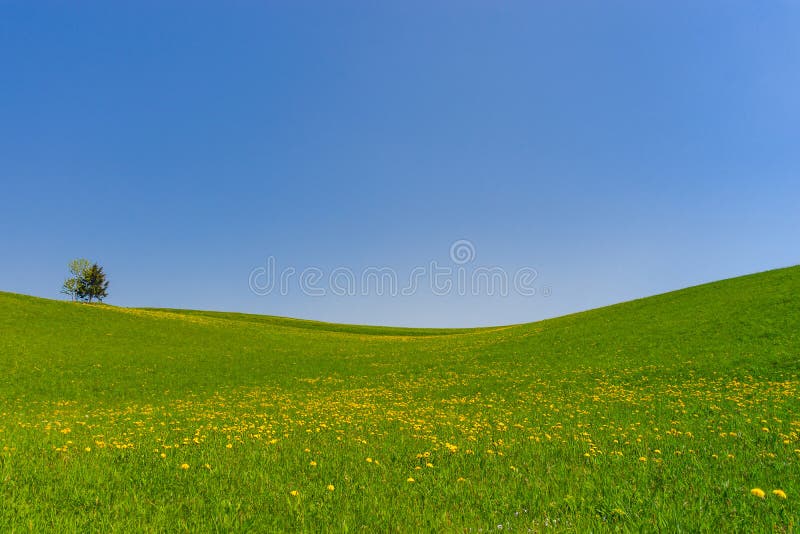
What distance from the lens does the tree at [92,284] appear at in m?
101

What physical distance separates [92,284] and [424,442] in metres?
122

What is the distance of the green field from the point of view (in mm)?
5367

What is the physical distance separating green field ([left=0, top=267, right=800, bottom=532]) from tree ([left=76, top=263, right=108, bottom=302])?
88.2m

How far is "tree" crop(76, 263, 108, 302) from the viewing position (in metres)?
101

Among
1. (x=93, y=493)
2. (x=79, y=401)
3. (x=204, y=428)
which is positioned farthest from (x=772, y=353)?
(x=79, y=401)

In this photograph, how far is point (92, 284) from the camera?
102 m

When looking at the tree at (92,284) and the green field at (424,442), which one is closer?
the green field at (424,442)

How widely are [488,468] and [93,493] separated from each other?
6.49 meters

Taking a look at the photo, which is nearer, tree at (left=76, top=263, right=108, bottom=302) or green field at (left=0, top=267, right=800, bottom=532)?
green field at (left=0, top=267, right=800, bottom=532)

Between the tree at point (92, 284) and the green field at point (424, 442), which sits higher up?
the tree at point (92, 284)

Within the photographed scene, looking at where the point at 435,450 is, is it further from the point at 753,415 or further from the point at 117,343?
the point at 117,343

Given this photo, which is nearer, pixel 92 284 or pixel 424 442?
pixel 424 442

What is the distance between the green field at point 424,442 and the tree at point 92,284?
8815 centimetres

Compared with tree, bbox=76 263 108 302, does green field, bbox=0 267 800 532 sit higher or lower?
lower
